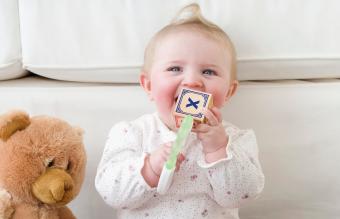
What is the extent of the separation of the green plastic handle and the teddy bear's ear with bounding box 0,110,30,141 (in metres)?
0.25

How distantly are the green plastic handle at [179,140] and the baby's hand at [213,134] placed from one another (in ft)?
0.09

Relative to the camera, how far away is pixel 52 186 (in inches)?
30.8

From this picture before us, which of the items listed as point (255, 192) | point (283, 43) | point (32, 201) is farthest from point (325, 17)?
point (32, 201)

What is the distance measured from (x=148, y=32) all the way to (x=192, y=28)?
14 cm

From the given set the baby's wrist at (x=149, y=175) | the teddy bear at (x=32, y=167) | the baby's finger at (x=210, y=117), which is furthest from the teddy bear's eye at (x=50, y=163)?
the baby's finger at (x=210, y=117)

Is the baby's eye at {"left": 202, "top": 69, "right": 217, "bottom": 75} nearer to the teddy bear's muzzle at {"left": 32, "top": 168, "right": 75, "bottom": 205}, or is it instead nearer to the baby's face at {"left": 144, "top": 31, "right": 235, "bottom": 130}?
the baby's face at {"left": 144, "top": 31, "right": 235, "bottom": 130}

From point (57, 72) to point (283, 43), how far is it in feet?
1.45

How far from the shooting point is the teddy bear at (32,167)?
0.79 metres

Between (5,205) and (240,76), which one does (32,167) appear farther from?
(240,76)

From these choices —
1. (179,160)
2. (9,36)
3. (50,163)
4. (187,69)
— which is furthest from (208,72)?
(9,36)

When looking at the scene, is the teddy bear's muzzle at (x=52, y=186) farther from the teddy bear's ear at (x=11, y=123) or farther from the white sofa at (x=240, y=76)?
the white sofa at (x=240, y=76)

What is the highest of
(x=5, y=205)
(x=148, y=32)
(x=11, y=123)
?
(x=148, y=32)

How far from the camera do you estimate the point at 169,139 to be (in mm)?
868

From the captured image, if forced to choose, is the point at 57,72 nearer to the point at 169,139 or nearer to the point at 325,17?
the point at 169,139
